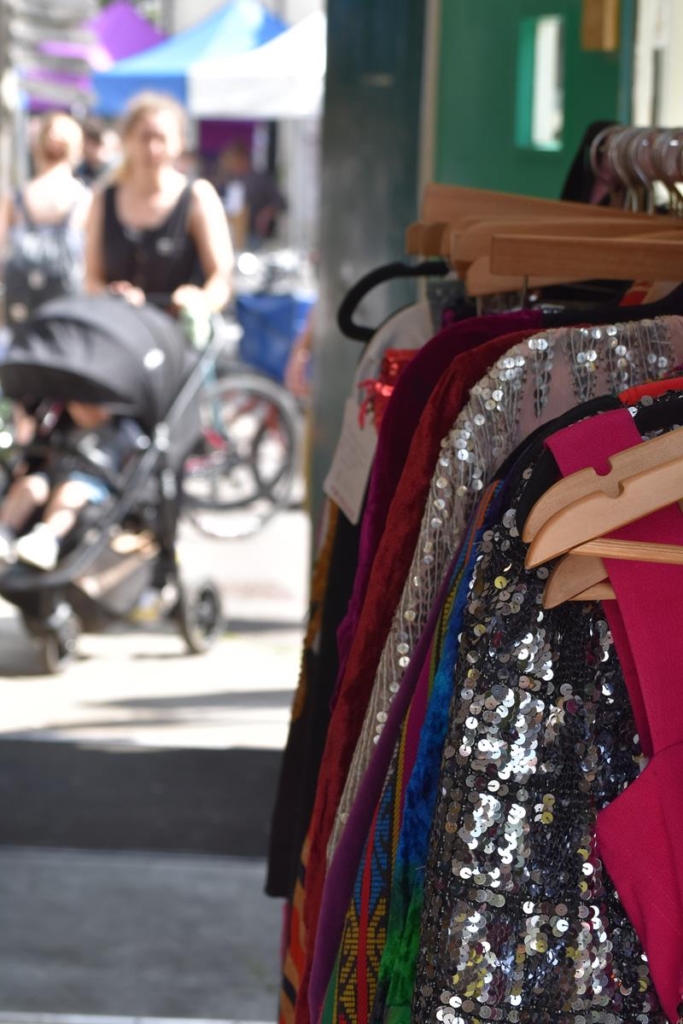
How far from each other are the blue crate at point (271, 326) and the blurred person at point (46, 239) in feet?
8.11

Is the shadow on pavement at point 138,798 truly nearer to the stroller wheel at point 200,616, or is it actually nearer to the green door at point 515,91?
the stroller wheel at point 200,616

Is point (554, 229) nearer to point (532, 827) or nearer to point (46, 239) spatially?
point (532, 827)

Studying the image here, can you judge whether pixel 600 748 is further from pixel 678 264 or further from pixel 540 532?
pixel 678 264

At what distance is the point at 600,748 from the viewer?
105 centimetres

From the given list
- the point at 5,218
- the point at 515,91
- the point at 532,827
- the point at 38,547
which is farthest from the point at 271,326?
the point at 532,827

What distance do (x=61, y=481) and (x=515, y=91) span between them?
5.35 feet

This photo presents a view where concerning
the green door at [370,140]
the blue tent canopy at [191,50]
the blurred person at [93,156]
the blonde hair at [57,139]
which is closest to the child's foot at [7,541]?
the green door at [370,140]

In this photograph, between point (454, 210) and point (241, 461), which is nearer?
point (454, 210)

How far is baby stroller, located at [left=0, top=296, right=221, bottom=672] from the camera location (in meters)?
3.77

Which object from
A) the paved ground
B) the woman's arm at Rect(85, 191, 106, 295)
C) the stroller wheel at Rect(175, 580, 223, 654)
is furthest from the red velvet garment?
the woman's arm at Rect(85, 191, 106, 295)

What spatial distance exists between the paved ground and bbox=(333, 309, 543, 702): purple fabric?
1.67m

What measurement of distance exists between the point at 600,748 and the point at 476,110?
7.31ft

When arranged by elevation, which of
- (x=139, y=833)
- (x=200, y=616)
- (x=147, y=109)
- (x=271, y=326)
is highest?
(x=147, y=109)

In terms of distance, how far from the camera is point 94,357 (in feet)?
12.3
